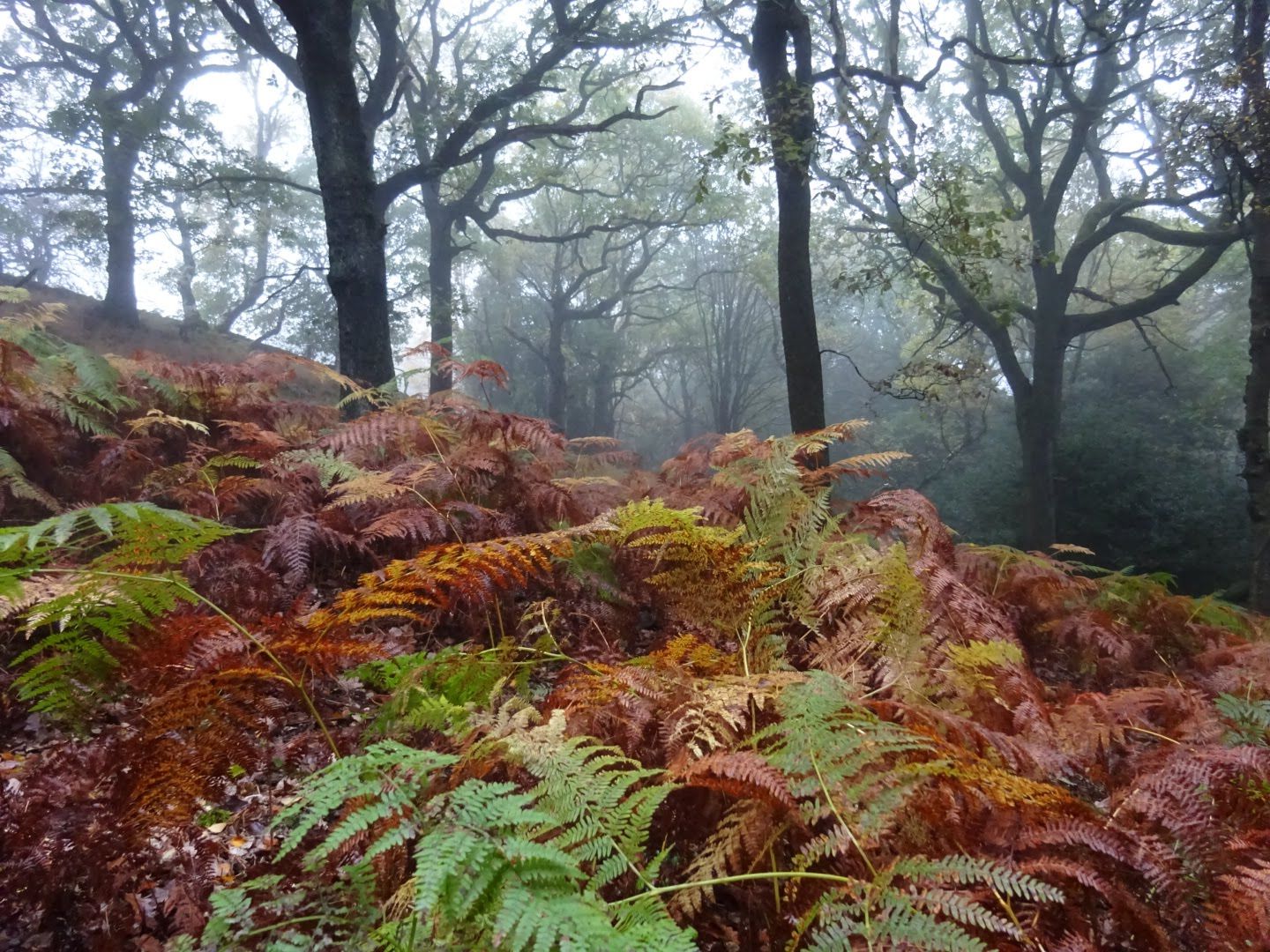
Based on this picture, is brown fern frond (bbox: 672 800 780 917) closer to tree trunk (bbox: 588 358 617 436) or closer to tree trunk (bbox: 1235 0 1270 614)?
tree trunk (bbox: 1235 0 1270 614)

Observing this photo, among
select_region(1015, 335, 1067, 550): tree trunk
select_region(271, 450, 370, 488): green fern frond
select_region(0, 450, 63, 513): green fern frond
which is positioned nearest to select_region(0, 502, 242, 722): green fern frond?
select_region(271, 450, 370, 488): green fern frond

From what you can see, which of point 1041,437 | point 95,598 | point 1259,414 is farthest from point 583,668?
point 1041,437

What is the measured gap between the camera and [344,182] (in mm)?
4965

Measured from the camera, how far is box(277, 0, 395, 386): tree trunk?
4.90 metres

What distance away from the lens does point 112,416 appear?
341 centimetres

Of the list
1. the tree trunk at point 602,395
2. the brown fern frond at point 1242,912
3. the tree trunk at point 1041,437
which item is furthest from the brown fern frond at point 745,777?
the tree trunk at point 602,395

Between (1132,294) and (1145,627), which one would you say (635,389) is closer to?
(1132,294)

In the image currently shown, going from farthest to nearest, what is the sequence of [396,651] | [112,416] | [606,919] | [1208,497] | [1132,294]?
[1132,294] → [1208,497] → [112,416] → [396,651] → [606,919]

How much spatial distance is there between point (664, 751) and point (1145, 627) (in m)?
2.89

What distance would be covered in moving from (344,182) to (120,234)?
13210 mm

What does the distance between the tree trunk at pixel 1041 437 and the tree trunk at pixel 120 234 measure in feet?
48.8

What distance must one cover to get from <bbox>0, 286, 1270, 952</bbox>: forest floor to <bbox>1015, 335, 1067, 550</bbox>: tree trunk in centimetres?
875

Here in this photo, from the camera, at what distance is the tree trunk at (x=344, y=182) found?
4.90 metres

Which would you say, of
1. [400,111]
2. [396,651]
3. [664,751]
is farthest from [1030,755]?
[400,111]
